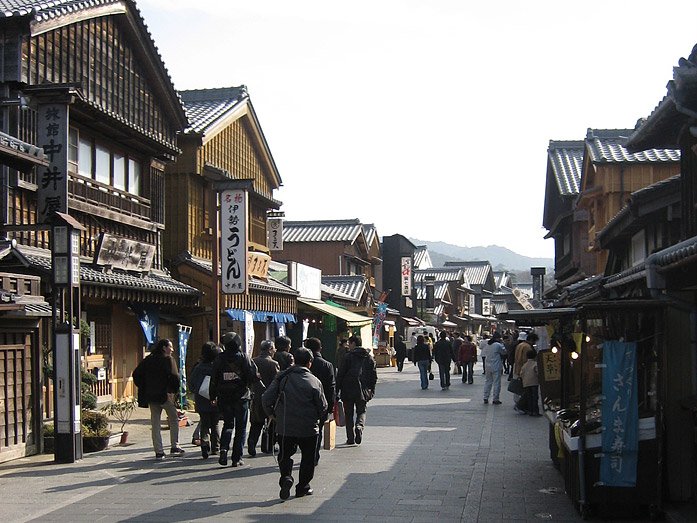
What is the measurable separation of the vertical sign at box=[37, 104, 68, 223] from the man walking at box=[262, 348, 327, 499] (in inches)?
236

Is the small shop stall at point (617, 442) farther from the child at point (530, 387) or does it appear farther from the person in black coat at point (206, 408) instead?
the child at point (530, 387)

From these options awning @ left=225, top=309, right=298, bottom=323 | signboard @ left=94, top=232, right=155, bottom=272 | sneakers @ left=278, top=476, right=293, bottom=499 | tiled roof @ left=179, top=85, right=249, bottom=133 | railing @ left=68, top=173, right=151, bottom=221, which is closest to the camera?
sneakers @ left=278, top=476, right=293, bottom=499

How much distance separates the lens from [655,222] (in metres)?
15.3

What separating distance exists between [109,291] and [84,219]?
1.66m

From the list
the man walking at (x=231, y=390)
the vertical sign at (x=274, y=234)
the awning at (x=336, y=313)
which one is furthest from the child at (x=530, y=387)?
the vertical sign at (x=274, y=234)

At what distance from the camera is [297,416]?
998 centimetres

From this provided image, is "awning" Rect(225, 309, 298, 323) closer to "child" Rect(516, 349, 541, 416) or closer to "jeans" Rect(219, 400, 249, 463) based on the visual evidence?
"child" Rect(516, 349, 541, 416)

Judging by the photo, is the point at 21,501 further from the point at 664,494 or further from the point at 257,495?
the point at 664,494

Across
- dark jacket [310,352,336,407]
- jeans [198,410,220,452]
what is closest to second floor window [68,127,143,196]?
jeans [198,410,220,452]

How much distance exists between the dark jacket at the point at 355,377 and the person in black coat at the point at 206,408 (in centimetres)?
241

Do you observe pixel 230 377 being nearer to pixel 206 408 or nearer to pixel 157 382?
pixel 206 408

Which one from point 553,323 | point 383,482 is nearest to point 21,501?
point 383,482

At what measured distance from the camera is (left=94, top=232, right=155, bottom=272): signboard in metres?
17.5

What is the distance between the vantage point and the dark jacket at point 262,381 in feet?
42.3
